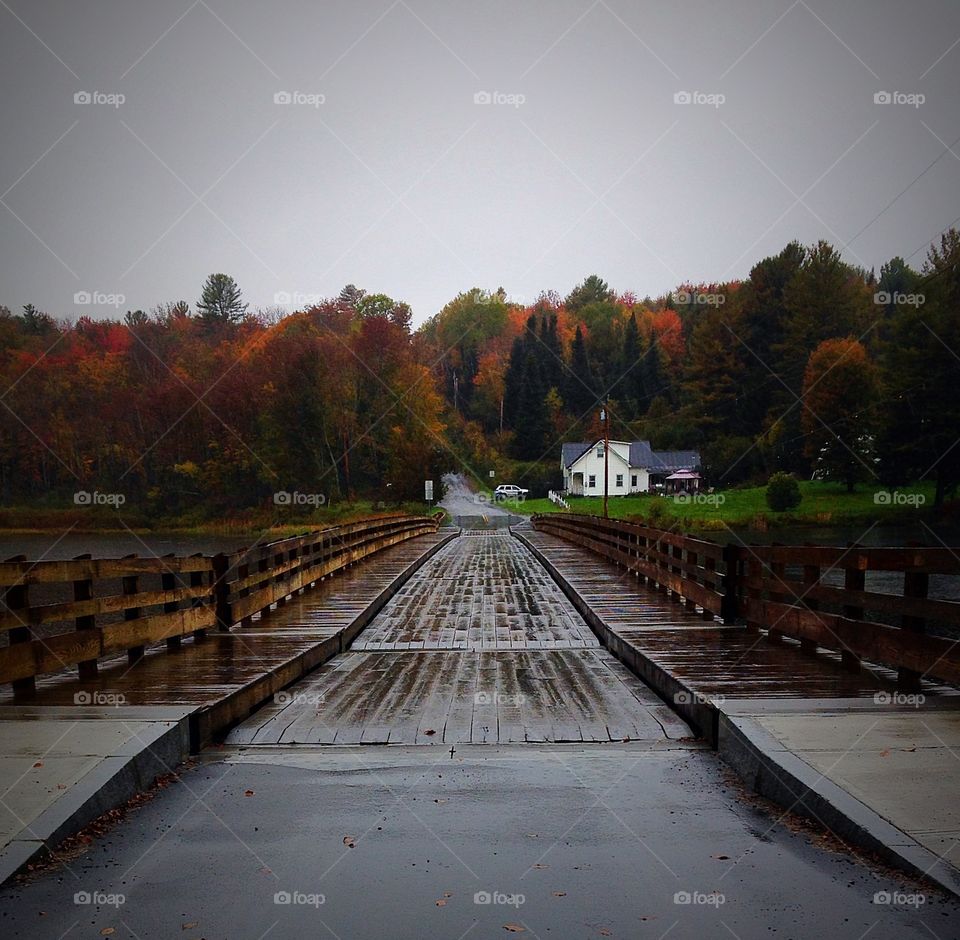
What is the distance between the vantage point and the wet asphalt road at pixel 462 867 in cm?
335

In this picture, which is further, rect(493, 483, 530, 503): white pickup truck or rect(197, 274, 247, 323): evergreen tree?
rect(197, 274, 247, 323): evergreen tree

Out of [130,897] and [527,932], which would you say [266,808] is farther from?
[527,932]

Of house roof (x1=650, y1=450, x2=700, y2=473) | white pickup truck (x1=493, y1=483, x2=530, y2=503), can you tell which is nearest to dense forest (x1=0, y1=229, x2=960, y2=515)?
house roof (x1=650, y1=450, x2=700, y2=473)

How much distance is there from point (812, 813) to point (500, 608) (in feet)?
32.6

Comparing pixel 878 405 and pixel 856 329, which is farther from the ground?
pixel 856 329

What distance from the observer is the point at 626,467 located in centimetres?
8625

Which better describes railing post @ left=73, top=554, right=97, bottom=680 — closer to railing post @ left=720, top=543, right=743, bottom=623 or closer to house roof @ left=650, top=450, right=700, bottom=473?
railing post @ left=720, top=543, right=743, bottom=623

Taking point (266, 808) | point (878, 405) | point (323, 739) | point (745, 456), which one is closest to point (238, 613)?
point (323, 739)

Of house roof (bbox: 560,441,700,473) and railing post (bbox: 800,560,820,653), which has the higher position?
house roof (bbox: 560,441,700,473)

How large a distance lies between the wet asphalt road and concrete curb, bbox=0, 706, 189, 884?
0.45 ft

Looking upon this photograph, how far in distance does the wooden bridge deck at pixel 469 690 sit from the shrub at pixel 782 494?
4745 cm

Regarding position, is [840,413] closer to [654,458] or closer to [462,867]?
[654,458]

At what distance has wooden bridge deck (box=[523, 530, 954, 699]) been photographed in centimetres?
677

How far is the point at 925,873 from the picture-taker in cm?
345
